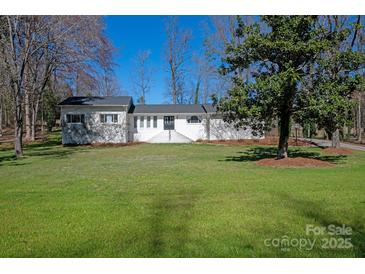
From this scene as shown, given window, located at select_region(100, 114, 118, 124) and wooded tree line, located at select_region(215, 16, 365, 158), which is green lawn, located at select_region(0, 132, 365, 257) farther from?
window, located at select_region(100, 114, 118, 124)

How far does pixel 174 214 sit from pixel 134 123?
2489 centimetres

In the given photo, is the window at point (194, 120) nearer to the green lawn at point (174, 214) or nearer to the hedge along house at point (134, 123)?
the hedge along house at point (134, 123)

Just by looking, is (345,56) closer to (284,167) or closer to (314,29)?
(314,29)

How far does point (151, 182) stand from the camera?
843 centimetres

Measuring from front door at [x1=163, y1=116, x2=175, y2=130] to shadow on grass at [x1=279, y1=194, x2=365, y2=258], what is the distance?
23557mm

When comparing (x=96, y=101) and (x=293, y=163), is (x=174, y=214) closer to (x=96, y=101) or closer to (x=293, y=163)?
(x=293, y=163)

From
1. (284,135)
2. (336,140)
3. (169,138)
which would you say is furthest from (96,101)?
(336,140)

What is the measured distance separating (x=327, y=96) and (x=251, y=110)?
10.0 feet

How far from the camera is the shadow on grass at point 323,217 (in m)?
3.89

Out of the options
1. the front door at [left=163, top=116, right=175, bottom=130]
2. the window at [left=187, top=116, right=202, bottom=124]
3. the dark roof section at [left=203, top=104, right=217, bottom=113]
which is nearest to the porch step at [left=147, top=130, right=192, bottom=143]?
the front door at [left=163, top=116, right=175, bottom=130]

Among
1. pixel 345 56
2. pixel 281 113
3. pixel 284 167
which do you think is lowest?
pixel 284 167

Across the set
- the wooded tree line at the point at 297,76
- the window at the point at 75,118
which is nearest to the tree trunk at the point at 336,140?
the wooded tree line at the point at 297,76

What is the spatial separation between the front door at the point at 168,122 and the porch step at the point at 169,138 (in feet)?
Answer: 1.71
